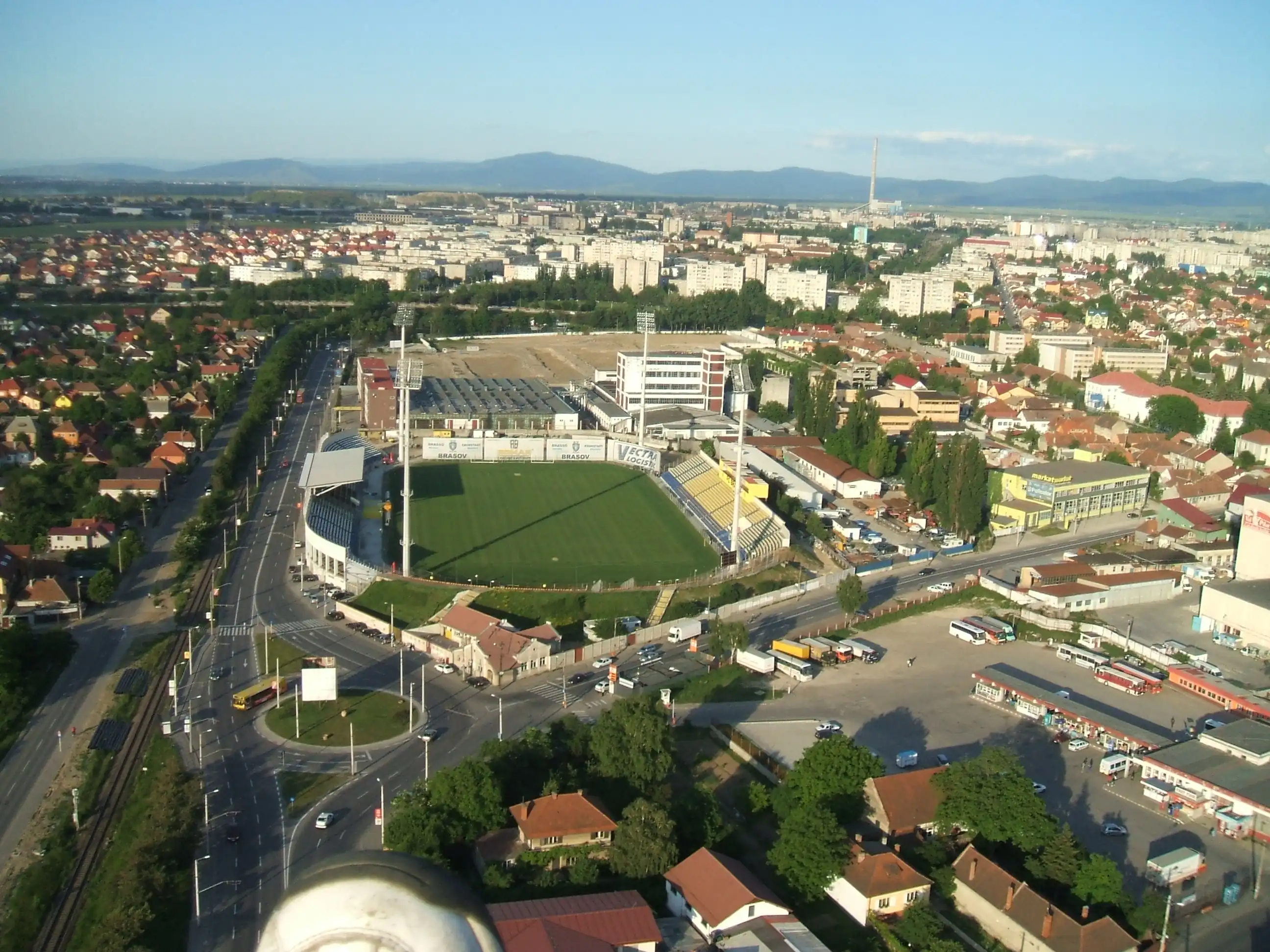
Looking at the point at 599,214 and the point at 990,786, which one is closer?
the point at 990,786

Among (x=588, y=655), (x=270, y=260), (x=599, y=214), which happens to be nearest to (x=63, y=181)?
(x=599, y=214)

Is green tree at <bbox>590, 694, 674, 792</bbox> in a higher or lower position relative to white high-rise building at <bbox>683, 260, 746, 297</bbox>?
lower

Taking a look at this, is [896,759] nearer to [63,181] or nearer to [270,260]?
[270,260]

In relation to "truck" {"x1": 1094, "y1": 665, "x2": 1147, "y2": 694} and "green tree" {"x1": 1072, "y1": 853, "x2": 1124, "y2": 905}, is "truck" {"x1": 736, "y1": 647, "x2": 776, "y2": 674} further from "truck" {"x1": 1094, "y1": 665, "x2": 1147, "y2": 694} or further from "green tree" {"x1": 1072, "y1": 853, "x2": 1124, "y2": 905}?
"green tree" {"x1": 1072, "y1": 853, "x2": 1124, "y2": 905}

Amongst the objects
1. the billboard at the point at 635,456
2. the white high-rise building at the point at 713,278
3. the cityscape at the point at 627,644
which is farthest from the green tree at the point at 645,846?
the white high-rise building at the point at 713,278

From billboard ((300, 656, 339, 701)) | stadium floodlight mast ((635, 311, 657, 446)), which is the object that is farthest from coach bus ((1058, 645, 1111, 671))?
stadium floodlight mast ((635, 311, 657, 446))

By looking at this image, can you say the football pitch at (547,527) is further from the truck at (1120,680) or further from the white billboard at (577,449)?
the truck at (1120,680)

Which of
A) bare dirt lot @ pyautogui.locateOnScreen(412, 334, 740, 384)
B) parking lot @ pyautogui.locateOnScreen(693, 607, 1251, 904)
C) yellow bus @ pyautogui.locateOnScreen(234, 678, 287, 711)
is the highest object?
bare dirt lot @ pyautogui.locateOnScreen(412, 334, 740, 384)
